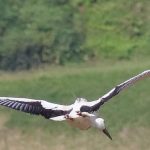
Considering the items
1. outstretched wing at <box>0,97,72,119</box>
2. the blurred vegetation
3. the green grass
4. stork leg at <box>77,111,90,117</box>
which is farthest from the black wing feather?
the green grass

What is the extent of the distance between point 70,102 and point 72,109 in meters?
8.59

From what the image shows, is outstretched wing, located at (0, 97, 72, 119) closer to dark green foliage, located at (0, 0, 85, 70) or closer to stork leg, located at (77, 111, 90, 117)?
stork leg, located at (77, 111, 90, 117)

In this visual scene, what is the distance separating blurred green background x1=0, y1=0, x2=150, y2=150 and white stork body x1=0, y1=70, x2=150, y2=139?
6956 mm

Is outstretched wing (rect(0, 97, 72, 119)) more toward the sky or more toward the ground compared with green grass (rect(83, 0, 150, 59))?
more toward the sky

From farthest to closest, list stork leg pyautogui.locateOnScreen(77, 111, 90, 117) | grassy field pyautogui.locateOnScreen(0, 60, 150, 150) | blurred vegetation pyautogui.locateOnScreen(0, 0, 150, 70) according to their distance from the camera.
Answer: blurred vegetation pyautogui.locateOnScreen(0, 0, 150, 70), grassy field pyautogui.locateOnScreen(0, 60, 150, 150), stork leg pyautogui.locateOnScreen(77, 111, 90, 117)

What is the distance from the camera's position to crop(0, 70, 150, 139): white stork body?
730cm

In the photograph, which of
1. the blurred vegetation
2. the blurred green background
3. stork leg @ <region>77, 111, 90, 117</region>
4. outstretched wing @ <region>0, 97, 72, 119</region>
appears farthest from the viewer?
the blurred vegetation

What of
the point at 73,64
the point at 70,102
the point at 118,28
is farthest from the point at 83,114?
the point at 118,28

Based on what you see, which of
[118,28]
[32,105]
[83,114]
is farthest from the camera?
[118,28]

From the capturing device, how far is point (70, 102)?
15961 millimetres

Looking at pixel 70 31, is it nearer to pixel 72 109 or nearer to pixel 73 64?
pixel 73 64

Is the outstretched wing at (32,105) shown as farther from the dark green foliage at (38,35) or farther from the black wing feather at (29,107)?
the dark green foliage at (38,35)

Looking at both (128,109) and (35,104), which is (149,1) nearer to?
(128,109)

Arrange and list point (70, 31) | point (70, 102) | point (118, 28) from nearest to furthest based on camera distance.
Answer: point (70, 102), point (70, 31), point (118, 28)
